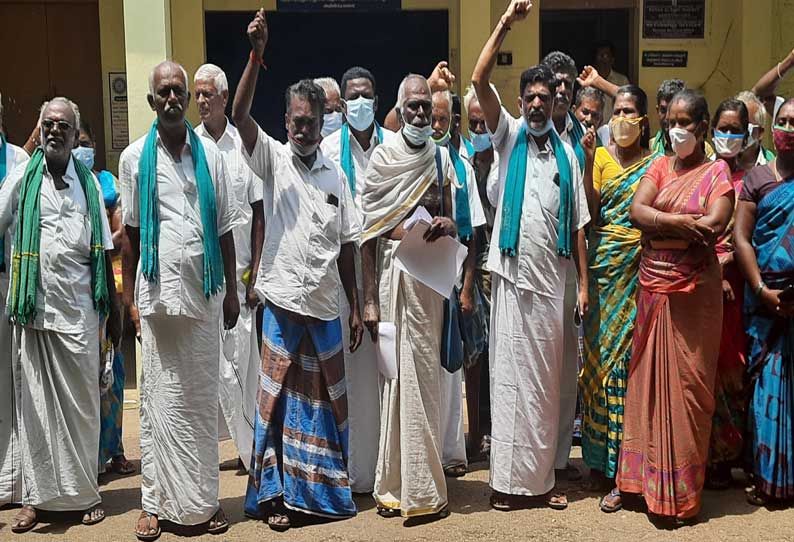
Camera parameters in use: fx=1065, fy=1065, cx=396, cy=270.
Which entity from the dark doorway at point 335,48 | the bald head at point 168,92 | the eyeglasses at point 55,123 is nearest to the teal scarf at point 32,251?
the eyeglasses at point 55,123

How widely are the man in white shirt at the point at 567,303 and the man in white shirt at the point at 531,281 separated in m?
0.25

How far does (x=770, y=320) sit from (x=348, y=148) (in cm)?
260

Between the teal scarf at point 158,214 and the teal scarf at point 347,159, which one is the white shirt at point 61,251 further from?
the teal scarf at point 347,159

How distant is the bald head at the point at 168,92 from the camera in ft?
17.9

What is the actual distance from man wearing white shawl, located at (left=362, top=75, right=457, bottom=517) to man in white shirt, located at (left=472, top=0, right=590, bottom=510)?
0.34 meters

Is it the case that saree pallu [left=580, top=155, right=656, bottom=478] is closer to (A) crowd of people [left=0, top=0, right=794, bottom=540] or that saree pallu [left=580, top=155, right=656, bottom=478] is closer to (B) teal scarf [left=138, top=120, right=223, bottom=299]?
(A) crowd of people [left=0, top=0, right=794, bottom=540]

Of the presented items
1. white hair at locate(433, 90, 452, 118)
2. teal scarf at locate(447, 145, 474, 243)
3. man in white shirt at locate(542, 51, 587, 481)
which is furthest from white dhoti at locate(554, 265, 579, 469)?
white hair at locate(433, 90, 452, 118)

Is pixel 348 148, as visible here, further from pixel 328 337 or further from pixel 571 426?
pixel 571 426

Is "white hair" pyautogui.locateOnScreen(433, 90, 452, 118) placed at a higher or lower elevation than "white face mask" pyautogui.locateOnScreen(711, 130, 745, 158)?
higher

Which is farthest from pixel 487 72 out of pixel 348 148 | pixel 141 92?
pixel 141 92

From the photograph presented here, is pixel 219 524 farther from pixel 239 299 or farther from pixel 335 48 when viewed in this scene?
pixel 335 48

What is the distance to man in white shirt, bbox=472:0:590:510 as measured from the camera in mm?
5805

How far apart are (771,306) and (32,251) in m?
4.00

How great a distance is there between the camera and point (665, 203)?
561cm
